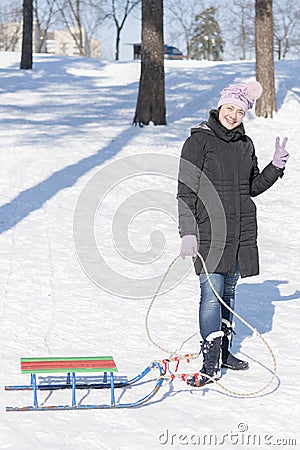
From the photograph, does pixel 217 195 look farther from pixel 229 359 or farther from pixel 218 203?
pixel 229 359

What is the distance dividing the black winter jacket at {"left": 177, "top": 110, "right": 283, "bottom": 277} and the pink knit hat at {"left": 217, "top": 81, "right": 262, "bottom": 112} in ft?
0.44

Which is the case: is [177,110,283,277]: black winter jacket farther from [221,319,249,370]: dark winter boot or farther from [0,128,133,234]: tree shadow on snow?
[0,128,133,234]: tree shadow on snow

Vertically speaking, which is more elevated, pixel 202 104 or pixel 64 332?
pixel 202 104

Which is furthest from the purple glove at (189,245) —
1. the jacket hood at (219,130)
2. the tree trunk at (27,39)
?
the tree trunk at (27,39)

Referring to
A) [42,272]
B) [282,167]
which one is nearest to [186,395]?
[282,167]

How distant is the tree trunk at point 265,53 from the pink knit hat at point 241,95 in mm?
12351

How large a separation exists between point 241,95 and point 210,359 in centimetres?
172

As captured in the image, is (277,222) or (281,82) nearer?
(277,222)

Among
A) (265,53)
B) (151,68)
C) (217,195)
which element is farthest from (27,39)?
(217,195)

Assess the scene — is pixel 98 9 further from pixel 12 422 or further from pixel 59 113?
pixel 12 422

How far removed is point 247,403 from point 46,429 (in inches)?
51.3

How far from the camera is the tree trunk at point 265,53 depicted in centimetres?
1748

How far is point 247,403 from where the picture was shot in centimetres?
517

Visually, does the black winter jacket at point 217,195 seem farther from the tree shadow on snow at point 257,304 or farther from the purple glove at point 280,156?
the tree shadow on snow at point 257,304
